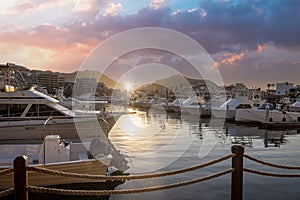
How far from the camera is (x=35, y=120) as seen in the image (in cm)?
1431

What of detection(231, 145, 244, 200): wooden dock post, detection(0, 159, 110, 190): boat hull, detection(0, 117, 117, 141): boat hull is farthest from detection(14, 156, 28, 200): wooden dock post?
detection(0, 117, 117, 141): boat hull

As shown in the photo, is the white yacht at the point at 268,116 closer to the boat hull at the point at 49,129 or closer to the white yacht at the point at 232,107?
the white yacht at the point at 232,107

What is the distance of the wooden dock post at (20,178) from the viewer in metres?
3.39

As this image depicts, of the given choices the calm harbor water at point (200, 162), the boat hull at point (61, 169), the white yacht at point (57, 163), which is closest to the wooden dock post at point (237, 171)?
the calm harbor water at point (200, 162)

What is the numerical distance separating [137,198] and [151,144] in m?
9.63

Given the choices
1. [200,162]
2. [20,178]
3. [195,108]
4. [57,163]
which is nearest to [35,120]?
→ [57,163]

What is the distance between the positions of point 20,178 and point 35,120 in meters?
11.6

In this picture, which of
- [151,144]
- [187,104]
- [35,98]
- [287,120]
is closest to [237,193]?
[35,98]

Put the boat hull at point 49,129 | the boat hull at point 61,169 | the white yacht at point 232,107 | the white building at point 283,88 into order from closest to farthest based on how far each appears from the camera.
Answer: the boat hull at point 61,169 < the boat hull at point 49,129 < the white yacht at point 232,107 < the white building at point 283,88

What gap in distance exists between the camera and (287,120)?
3136cm

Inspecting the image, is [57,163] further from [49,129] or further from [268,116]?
[268,116]

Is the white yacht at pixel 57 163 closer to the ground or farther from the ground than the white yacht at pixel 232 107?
closer to the ground

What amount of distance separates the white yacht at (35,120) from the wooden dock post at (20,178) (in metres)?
10.3

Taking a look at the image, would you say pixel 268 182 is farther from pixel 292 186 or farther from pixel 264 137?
pixel 264 137
